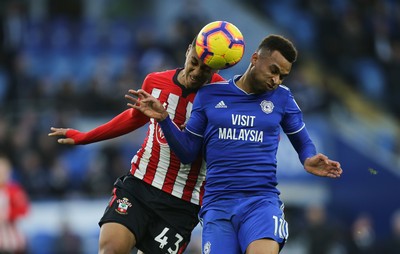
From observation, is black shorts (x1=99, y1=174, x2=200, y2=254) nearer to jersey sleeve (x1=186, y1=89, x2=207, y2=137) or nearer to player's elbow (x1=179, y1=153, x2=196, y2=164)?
player's elbow (x1=179, y1=153, x2=196, y2=164)

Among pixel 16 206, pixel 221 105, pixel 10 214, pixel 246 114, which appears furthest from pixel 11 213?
pixel 246 114

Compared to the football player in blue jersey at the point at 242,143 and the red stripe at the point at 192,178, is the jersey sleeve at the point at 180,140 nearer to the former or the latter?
the football player in blue jersey at the point at 242,143

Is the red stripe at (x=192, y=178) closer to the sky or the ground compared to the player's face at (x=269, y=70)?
closer to the ground

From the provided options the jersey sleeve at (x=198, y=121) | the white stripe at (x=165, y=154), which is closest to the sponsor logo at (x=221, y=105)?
the jersey sleeve at (x=198, y=121)

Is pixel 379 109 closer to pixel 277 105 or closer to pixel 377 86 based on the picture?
pixel 377 86

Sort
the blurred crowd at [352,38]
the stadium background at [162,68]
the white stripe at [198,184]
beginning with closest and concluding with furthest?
the white stripe at [198,184] → the stadium background at [162,68] → the blurred crowd at [352,38]

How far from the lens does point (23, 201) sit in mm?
13320

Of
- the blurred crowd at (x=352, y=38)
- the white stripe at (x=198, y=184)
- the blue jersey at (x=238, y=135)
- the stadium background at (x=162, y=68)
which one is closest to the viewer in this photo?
the blue jersey at (x=238, y=135)

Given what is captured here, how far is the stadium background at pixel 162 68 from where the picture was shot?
15461 mm

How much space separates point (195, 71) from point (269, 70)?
0.60 meters

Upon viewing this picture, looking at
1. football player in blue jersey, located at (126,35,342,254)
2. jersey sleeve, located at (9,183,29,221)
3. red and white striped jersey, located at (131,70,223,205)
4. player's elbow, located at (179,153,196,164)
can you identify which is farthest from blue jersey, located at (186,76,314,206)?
jersey sleeve, located at (9,183,29,221)

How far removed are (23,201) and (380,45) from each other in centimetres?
1016

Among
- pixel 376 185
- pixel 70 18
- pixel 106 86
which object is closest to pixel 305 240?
pixel 376 185

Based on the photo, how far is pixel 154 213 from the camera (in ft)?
26.4
